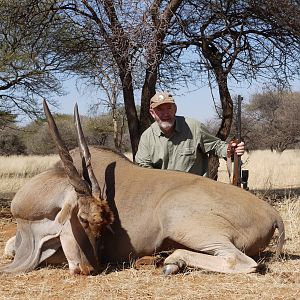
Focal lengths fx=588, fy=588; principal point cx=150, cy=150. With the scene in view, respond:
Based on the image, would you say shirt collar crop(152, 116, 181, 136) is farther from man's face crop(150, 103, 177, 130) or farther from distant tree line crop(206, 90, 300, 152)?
distant tree line crop(206, 90, 300, 152)

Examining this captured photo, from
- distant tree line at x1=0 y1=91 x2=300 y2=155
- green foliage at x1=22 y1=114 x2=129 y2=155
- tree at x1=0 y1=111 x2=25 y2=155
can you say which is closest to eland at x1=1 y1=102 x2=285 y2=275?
green foliage at x1=22 y1=114 x2=129 y2=155

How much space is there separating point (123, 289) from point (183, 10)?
5.66 metres

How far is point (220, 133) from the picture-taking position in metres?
8.24

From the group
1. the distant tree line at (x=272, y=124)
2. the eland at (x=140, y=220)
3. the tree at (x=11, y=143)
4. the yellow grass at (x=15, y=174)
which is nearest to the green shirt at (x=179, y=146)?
the eland at (x=140, y=220)

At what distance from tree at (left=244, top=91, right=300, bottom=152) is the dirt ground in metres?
21.0

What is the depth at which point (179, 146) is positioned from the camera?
4734 mm

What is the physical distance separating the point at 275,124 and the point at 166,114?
22.9 metres

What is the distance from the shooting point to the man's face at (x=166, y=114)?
182 inches

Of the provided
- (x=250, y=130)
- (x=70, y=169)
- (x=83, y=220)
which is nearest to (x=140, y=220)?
(x=83, y=220)

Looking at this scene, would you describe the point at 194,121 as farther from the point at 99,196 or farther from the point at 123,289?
the point at 123,289

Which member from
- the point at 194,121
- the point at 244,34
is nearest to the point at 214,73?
the point at 244,34

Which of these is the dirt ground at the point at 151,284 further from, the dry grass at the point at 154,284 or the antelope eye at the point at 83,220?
the antelope eye at the point at 83,220

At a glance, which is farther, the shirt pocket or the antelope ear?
the shirt pocket

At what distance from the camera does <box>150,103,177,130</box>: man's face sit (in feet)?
15.1
